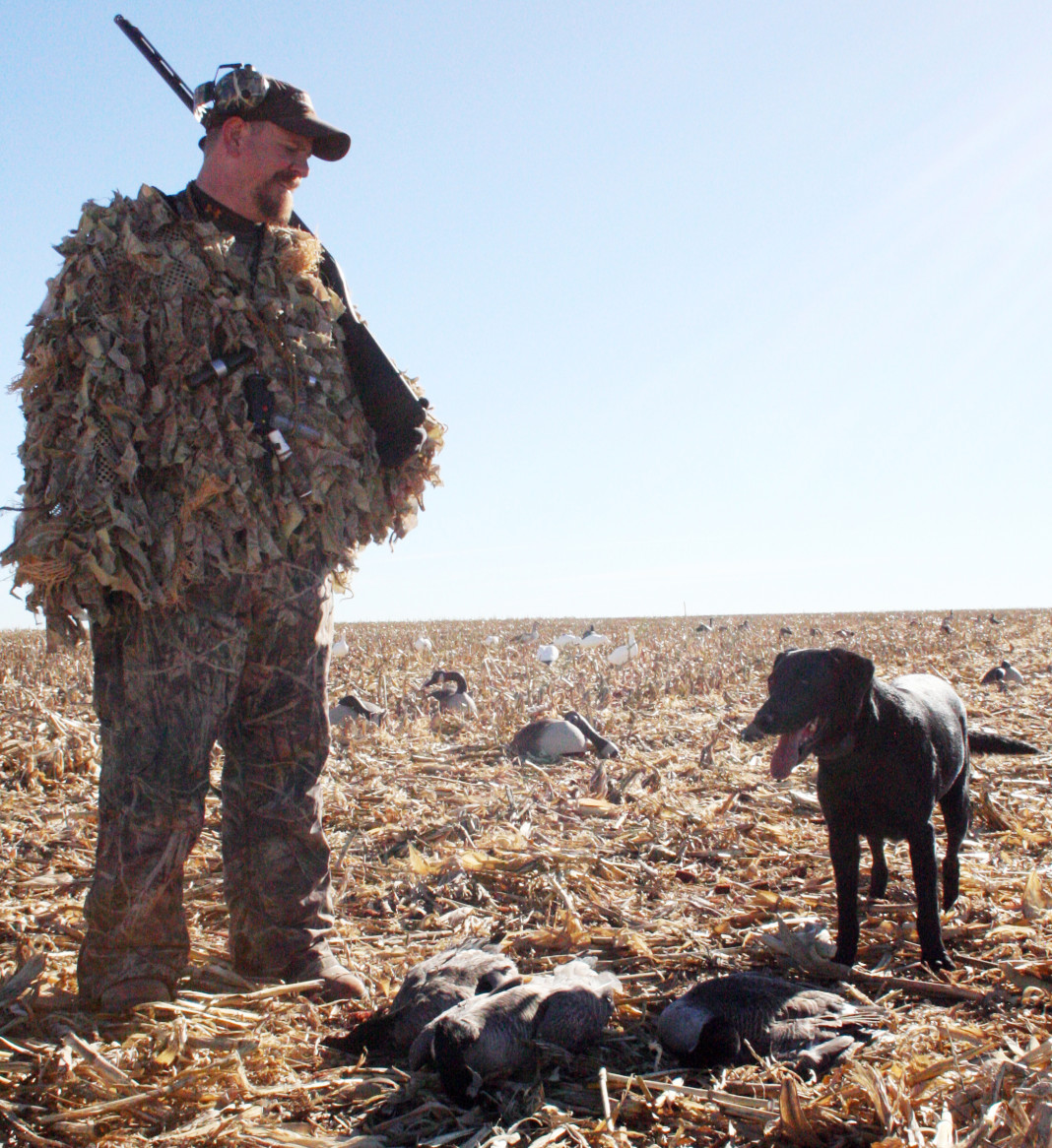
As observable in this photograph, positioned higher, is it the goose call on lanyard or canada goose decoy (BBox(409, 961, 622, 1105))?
the goose call on lanyard

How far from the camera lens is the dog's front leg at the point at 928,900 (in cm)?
346

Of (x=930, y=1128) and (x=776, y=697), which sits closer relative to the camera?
(x=930, y=1128)

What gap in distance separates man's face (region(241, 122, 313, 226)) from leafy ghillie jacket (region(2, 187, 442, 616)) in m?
0.19

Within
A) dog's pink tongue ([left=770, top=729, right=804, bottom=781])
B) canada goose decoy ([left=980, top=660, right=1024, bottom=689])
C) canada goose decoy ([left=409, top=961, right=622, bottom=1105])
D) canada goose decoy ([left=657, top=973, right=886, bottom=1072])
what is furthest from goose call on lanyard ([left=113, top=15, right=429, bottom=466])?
canada goose decoy ([left=980, top=660, right=1024, bottom=689])

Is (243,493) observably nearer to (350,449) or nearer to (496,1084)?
(350,449)

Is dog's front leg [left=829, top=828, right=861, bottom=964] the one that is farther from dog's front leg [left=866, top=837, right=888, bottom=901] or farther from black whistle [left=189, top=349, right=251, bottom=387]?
black whistle [left=189, top=349, right=251, bottom=387]

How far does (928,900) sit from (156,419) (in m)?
3.25

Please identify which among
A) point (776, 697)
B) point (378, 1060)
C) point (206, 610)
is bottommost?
point (378, 1060)

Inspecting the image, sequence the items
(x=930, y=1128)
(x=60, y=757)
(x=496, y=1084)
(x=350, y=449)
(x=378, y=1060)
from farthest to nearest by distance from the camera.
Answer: (x=60, y=757) < (x=350, y=449) < (x=378, y=1060) < (x=496, y=1084) < (x=930, y=1128)

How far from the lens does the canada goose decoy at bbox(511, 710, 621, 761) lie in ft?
24.6

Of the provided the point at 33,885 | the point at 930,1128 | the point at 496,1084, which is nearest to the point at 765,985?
the point at 930,1128

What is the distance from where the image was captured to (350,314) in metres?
3.52

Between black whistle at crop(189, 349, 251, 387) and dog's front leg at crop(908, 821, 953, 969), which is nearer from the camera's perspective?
black whistle at crop(189, 349, 251, 387)

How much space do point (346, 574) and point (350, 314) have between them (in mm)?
1004
